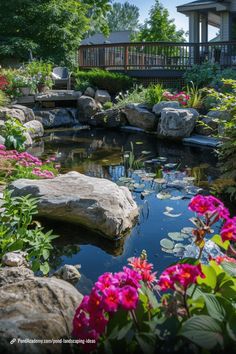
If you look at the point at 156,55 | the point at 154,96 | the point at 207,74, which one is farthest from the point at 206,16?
the point at 154,96

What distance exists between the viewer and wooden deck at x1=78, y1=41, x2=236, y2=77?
582 inches

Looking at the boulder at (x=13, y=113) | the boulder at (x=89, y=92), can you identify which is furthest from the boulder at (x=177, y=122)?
the boulder at (x=89, y=92)

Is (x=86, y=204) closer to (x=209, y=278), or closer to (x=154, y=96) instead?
(x=209, y=278)

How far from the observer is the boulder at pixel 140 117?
10750 mm

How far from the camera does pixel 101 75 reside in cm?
1390

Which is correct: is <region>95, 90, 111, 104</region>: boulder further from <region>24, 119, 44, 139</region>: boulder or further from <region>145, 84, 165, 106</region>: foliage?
<region>24, 119, 44, 139</region>: boulder

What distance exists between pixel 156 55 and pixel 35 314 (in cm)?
1492

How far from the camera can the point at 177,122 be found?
9430 millimetres

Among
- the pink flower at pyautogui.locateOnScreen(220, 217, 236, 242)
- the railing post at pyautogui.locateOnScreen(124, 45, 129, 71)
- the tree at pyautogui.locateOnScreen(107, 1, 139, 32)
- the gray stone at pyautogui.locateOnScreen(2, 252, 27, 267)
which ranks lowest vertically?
the gray stone at pyautogui.locateOnScreen(2, 252, 27, 267)

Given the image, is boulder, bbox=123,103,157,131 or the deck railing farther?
the deck railing

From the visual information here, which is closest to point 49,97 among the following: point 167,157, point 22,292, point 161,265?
point 167,157

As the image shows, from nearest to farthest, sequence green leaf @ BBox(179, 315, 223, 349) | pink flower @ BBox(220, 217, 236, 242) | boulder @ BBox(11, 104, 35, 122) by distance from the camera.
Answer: green leaf @ BBox(179, 315, 223, 349) < pink flower @ BBox(220, 217, 236, 242) < boulder @ BBox(11, 104, 35, 122)

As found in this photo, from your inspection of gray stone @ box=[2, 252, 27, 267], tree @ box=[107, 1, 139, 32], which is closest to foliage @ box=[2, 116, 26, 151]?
gray stone @ box=[2, 252, 27, 267]

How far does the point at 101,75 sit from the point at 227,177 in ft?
30.1
